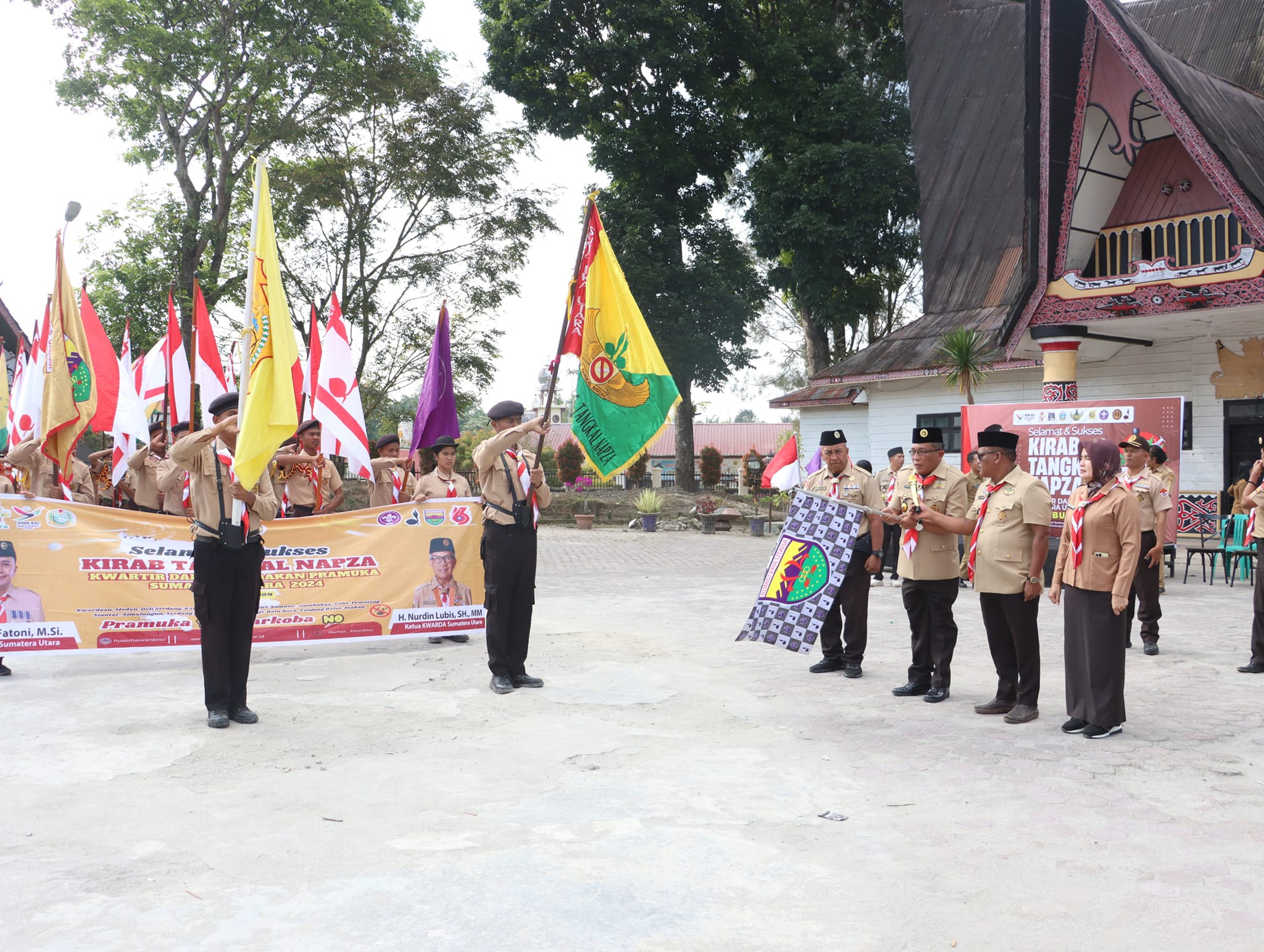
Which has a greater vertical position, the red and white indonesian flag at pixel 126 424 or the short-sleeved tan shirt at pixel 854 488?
the red and white indonesian flag at pixel 126 424

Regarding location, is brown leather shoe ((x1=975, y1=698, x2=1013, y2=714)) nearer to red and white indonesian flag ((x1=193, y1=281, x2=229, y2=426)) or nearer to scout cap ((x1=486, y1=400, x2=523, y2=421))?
scout cap ((x1=486, y1=400, x2=523, y2=421))

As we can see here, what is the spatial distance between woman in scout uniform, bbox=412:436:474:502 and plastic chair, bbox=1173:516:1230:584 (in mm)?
9419

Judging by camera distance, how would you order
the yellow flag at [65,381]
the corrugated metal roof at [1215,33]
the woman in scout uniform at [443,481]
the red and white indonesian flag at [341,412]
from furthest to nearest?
the corrugated metal roof at [1215,33]
the red and white indonesian flag at [341,412]
the woman in scout uniform at [443,481]
the yellow flag at [65,381]

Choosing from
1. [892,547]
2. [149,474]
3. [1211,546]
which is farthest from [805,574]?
[1211,546]

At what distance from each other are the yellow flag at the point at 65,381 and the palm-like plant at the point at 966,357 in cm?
1524

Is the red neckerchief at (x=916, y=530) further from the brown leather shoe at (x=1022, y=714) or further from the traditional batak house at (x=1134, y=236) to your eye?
the traditional batak house at (x=1134, y=236)

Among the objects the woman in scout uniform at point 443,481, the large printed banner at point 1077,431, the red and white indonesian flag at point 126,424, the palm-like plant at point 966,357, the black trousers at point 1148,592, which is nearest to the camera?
the black trousers at point 1148,592

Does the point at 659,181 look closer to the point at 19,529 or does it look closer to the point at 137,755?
the point at 19,529

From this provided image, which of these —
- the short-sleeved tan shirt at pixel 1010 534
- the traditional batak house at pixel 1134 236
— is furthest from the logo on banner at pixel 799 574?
the traditional batak house at pixel 1134 236

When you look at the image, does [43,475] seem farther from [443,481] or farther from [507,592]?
[507,592]

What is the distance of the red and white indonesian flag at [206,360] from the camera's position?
10.4m

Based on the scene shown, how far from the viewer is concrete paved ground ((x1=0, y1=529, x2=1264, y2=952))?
350 cm

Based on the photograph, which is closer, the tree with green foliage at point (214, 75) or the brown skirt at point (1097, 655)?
the brown skirt at point (1097, 655)

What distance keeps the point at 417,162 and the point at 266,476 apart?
80.2 ft
